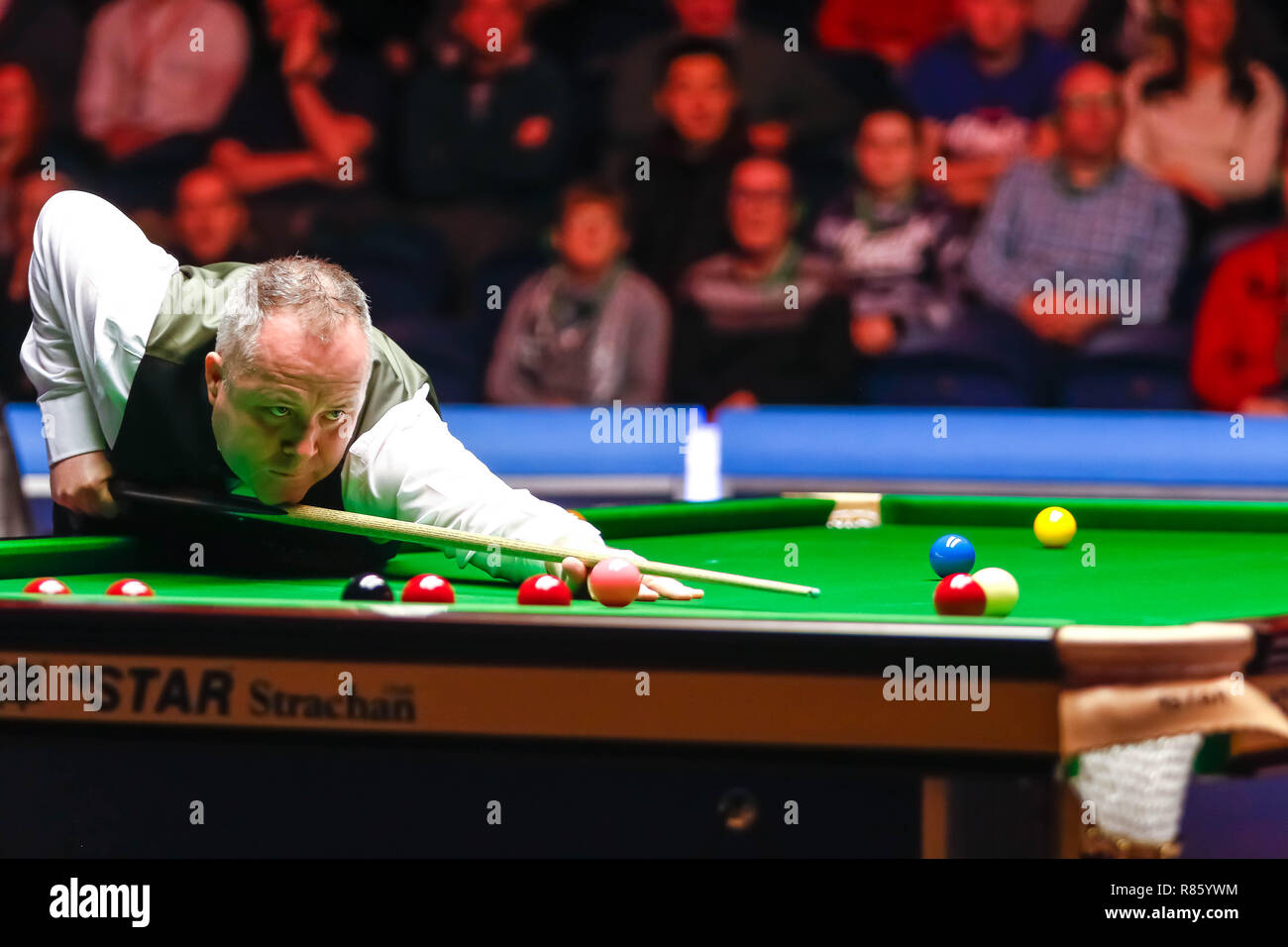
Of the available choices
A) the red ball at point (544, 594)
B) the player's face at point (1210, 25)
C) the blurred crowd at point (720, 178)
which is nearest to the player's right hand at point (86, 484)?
the red ball at point (544, 594)

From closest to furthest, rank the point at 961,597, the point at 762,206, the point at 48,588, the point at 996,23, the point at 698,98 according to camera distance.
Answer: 1. the point at 961,597
2. the point at 48,588
3. the point at 996,23
4. the point at 762,206
5. the point at 698,98

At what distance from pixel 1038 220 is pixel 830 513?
2947 mm

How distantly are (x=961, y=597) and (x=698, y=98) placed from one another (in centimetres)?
528

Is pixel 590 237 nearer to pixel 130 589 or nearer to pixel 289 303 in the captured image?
pixel 289 303

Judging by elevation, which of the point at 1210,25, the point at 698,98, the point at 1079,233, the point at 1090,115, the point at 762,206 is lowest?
the point at 1079,233

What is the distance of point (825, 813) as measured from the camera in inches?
85.4

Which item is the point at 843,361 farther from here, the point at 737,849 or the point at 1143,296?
the point at 737,849

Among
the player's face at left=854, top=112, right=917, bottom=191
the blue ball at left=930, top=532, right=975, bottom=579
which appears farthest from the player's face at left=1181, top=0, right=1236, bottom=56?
the blue ball at left=930, top=532, right=975, bottom=579

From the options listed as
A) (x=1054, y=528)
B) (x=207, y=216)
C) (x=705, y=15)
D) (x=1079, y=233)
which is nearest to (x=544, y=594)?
(x=1054, y=528)

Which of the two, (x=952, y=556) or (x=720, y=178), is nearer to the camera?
(x=952, y=556)

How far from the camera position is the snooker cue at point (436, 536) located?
8.93ft

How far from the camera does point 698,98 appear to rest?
24.5ft
